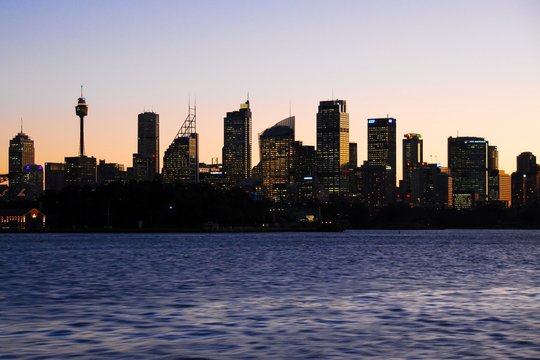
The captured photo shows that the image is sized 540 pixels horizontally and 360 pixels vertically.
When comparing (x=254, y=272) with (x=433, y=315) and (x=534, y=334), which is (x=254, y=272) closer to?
(x=433, y=315)

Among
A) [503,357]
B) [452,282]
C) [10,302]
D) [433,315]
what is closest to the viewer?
[503,357]

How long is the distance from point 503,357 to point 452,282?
107 ft

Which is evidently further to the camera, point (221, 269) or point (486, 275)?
point (221, 269)

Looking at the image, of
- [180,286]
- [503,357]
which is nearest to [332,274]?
[180,286]

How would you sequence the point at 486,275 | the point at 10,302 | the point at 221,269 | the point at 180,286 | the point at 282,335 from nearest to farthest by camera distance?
1. the point at 282,335
2. the point at 10,302
3. the point at 180,286
4. the point at 486,275
5. the point at 221,269

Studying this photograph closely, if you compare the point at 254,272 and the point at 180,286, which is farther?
the point at 254,272

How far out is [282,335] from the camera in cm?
3362

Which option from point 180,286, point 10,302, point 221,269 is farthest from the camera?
point 221,269

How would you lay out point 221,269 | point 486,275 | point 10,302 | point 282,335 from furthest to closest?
1. point 221,269
2. point 486,275
3. point 10,302
4. point 282,335

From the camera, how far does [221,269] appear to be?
77.2m

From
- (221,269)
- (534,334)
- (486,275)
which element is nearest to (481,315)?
(534,334)

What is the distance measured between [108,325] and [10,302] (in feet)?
38.4

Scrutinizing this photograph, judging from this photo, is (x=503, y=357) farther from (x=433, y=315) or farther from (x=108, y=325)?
(x=108, y=325)

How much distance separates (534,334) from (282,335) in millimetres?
8694
